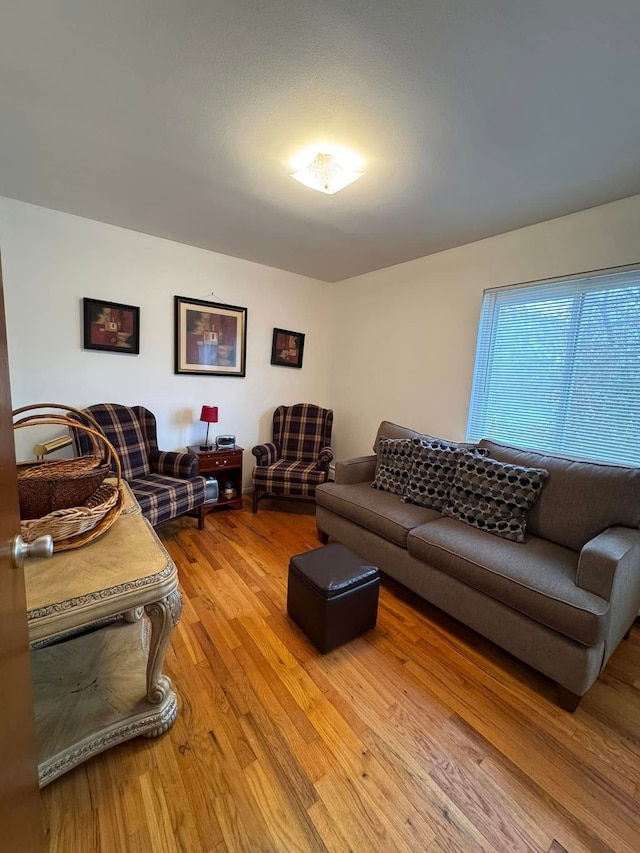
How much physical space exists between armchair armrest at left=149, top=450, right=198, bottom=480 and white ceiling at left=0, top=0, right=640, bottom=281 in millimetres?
1805

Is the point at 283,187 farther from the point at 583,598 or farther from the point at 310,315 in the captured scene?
the point at 583,598

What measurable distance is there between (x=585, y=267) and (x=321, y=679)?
2763 mm

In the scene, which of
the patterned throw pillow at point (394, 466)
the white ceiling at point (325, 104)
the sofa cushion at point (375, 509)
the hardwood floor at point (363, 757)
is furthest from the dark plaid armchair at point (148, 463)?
the white ceiling at point (325, 104)

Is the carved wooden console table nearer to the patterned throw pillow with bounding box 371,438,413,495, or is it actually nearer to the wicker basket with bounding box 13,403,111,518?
the wicker basket with bounding box 13,403,111,518

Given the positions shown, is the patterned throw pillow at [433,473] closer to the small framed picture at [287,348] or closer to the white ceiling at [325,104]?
the white ceiling at [325,104]

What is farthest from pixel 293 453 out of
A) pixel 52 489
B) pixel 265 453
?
pixel 52 489

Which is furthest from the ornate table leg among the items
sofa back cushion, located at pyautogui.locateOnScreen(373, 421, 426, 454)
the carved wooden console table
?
sofa back cushion, located at pyautogui.locateOnScreen(373, 421, 426, 454)

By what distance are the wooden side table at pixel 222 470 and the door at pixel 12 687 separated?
213 cm

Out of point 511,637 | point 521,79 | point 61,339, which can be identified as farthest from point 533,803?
point 61,339

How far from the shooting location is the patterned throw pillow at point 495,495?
190 centimetres

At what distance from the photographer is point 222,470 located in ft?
10.6

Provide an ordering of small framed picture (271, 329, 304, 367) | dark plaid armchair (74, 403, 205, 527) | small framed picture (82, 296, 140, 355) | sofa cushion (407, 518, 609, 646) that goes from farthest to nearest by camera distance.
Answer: small framed picture (271, 329, 304, 367) < small framed picture (82, 296, 140, 355) < dark plaid armchair (74, 403, 205, 527) < sofa cushion (407, 518, 609, 646)

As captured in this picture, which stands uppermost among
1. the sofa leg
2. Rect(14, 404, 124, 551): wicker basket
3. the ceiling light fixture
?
the ceiling light fixture

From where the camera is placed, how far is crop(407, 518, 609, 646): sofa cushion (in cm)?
136
